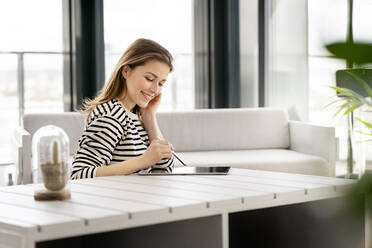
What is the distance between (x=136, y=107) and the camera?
2395 mm

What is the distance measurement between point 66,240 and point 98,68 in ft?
11.1

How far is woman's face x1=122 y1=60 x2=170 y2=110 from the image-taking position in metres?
2.29

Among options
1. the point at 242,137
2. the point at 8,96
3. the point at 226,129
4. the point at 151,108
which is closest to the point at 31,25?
the point at 8,96

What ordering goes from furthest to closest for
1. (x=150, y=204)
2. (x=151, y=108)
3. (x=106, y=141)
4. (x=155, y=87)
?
(x=151, y=108) → (x=155, y=87) → (x=106, y=141) → (x=150, y=204)

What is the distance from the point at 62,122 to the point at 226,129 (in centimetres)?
118

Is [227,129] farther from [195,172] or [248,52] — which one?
[195,172]

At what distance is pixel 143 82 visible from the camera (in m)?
2.28

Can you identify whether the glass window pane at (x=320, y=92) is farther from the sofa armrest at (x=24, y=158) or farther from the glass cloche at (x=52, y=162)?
the glass cloche at (x=52, y=162)

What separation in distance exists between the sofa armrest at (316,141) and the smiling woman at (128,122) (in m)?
1.84

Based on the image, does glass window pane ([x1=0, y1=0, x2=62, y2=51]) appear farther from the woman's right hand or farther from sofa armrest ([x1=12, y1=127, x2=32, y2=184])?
the woman's right hand

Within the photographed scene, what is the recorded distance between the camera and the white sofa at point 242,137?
3908mm

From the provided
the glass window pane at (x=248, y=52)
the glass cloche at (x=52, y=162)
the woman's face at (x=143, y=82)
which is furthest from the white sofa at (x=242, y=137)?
the glass cloche at (x=52, y=162)

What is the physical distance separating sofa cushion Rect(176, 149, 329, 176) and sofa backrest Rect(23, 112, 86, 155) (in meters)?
Result: 0.73

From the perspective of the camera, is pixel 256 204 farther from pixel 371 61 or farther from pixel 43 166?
pixel 371 61
